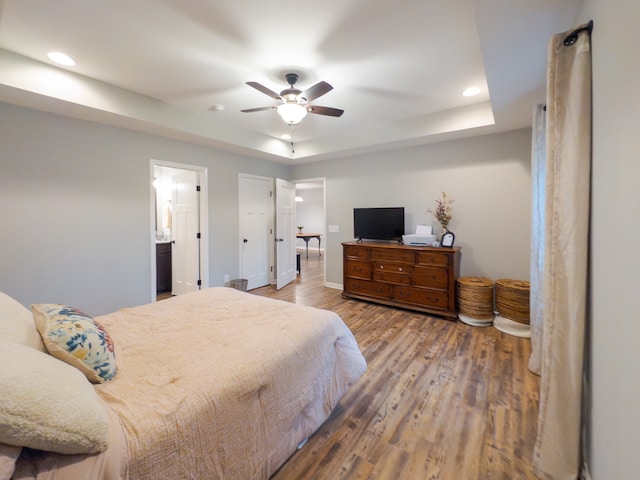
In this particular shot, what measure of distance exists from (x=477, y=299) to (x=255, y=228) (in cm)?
375

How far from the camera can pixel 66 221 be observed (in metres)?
2.98

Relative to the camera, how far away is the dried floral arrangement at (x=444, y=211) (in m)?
3.87

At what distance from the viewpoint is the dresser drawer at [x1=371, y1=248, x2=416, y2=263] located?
3783 millimetres

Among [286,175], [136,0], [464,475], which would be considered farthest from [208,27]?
[286,175]

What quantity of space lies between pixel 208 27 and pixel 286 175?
3.78m

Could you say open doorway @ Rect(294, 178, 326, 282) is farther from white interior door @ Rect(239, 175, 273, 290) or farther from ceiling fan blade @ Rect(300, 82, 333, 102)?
ceiling fan blade @ Rect(300, 82, 333, 102)

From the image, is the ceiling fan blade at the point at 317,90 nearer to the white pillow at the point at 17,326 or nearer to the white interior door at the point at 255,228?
the white pillow at the point at 17,326

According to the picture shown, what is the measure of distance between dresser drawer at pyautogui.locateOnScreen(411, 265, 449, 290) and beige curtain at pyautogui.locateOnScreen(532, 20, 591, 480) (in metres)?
2.13

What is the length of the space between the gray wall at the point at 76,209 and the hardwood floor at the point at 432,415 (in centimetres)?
307

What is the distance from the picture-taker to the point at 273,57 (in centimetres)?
234

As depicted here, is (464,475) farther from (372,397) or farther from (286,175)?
(286,175)

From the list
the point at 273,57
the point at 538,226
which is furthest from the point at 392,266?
the point at 273,57

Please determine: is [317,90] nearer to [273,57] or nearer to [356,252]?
[273,57]

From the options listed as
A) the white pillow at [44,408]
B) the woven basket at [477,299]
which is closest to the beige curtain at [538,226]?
the woven basket at [477,299]
